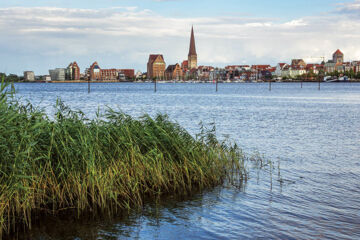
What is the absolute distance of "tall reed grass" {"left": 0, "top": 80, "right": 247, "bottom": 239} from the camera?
9117 millimetres

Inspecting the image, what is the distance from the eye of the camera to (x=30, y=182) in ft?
30.9

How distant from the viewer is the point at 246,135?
27719mm

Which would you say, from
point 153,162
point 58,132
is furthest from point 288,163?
point 58,132

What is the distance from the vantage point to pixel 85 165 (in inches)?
400

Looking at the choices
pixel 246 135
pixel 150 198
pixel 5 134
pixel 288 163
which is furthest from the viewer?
pixel 246 135

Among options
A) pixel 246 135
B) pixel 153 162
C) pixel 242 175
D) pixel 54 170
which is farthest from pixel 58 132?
pixel 246 135

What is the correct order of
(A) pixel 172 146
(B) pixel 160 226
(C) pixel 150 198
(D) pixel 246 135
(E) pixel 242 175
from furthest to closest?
(D) pixel 246 135, (E) pixel 242 175, (A) pixel 172 146, (C) pixel 150 198, (B) pixel 160 226

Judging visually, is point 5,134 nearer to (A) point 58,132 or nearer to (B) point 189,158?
(A) point 58,132

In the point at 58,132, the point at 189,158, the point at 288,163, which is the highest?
the point at 58,132

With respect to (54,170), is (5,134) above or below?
above

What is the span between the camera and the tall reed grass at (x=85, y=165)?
9.12m

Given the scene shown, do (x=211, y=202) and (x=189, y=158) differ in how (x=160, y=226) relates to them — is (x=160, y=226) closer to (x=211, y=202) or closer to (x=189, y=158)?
(x=211, y=202)

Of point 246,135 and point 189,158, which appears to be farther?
point 246,135

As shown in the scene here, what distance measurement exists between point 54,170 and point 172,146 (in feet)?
12.8
